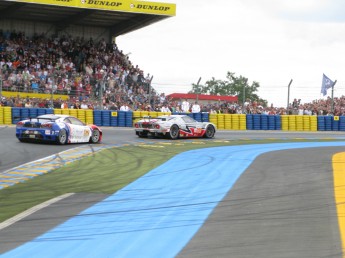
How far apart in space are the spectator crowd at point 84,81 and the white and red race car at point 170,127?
7.41 m

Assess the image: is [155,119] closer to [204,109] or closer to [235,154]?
[235,154]

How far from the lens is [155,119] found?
21500mm

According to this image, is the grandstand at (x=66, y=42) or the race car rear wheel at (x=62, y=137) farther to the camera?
the grandstand at (x=66, y=42)

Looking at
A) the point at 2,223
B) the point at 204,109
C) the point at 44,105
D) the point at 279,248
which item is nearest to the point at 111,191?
the point at 2,223

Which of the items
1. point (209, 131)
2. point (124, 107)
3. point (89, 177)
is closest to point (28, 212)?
point (89, 177)

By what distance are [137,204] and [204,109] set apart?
24.2m

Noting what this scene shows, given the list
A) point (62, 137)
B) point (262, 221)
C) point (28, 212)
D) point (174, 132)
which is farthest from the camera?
point (174, 132)

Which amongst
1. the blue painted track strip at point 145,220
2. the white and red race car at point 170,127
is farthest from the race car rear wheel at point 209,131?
the blue painted track strip at point 145,220

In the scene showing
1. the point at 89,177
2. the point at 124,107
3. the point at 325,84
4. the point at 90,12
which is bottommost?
the point at 89,177

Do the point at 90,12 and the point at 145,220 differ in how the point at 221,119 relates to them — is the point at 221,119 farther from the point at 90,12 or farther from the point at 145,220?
the point at 145,220

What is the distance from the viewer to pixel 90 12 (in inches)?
1481

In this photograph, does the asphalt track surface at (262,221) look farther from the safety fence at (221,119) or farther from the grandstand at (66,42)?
the grandstand at (66,42)

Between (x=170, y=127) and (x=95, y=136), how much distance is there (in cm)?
342

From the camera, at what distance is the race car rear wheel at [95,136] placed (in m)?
18.7
